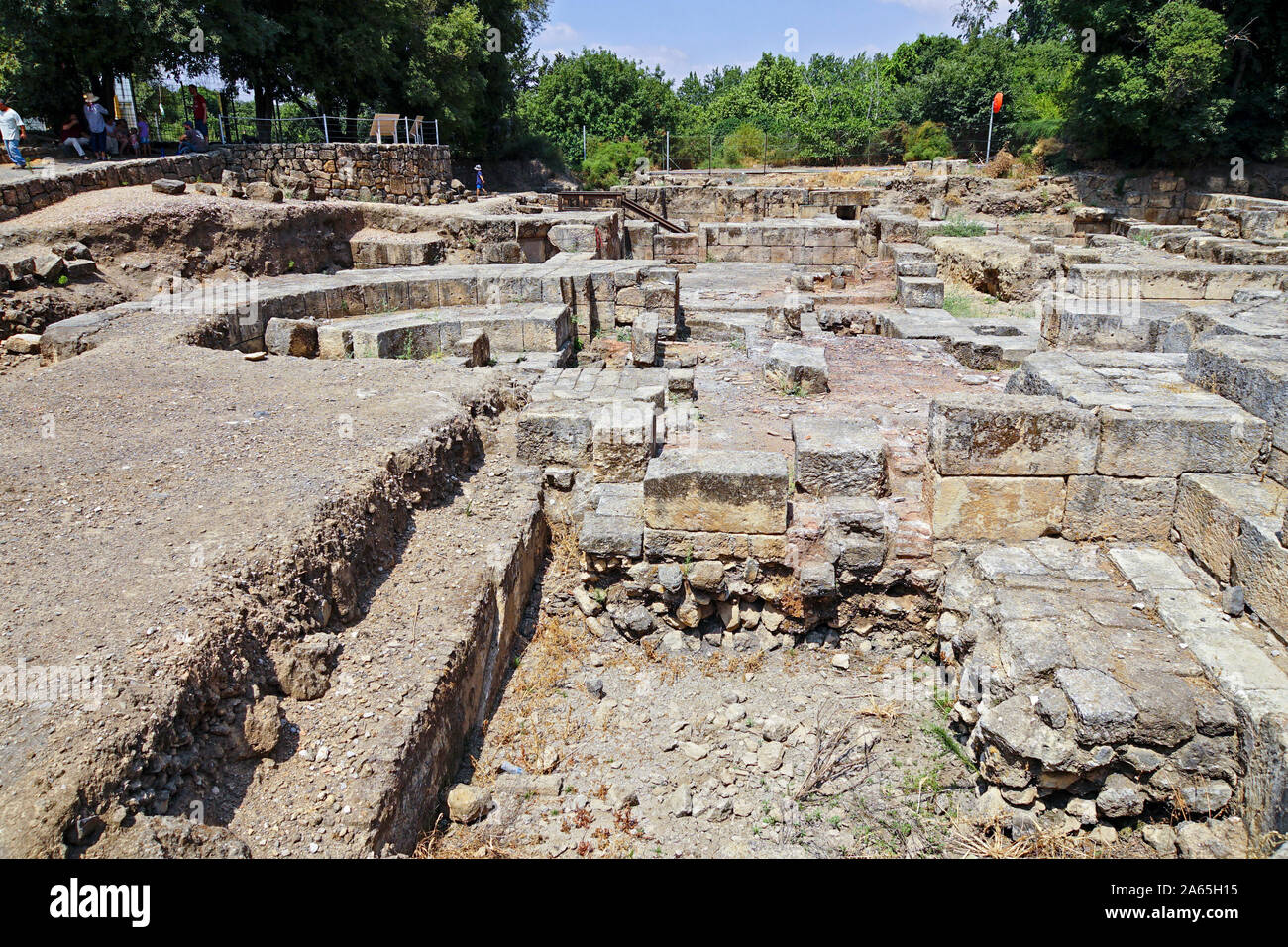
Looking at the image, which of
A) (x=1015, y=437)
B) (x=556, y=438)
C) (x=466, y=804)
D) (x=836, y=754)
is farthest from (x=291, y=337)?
(x=1015, y=437)

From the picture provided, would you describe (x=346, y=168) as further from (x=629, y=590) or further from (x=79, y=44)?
(x=629, y=590)

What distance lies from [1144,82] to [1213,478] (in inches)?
795

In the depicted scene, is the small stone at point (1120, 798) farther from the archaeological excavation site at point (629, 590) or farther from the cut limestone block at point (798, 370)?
the cut limestone block at point (798, 370)

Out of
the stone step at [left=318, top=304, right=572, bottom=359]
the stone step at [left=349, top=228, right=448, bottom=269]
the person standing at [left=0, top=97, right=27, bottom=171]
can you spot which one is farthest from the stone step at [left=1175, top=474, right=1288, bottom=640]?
the person standing at [left=0, top=97, right=27, bottom=171]

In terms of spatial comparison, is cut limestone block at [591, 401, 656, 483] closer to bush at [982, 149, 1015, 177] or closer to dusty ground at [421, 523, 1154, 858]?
dusty ground at [421, 523, 1154, 858]

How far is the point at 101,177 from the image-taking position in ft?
42.0

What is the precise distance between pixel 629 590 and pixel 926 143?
29.6m

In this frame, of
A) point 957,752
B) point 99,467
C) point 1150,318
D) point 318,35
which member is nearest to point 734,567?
point 957,752

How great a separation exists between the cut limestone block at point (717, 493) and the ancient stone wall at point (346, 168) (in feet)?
47.4

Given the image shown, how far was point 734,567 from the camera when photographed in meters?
5.86

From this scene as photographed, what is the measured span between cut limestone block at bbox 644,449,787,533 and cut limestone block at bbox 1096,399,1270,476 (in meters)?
2.14

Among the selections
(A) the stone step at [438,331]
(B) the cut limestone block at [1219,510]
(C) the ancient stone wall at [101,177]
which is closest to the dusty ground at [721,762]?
(B) the cut limestone block at [1219,510]

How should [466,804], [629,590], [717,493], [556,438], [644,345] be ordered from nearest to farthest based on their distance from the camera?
[466,804] < [717,493] < [629,590] < [556,438] < [644,345]

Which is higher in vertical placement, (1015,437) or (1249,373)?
(1249,373)
